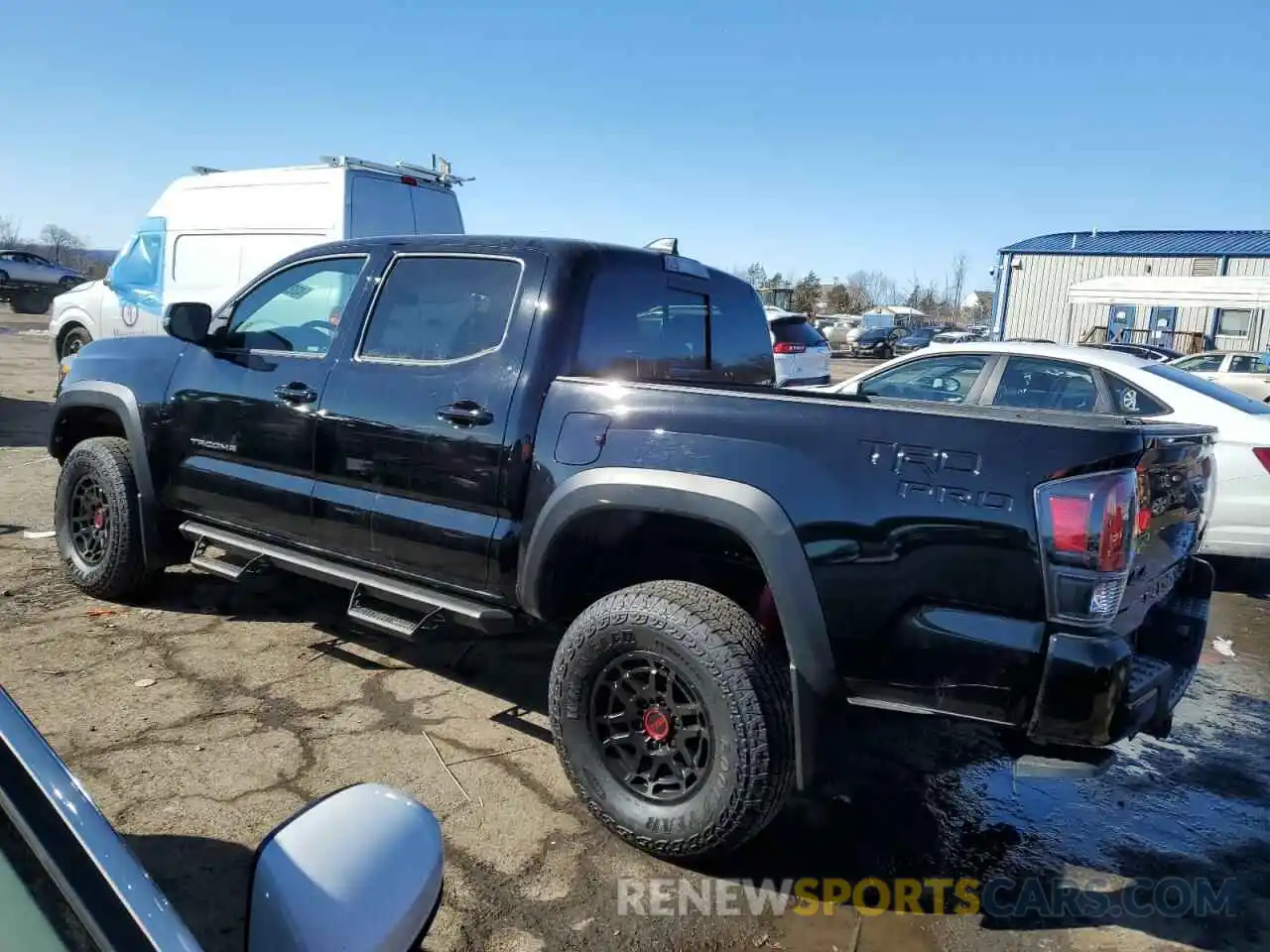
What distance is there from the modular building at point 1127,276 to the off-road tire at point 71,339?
24829 millimetres

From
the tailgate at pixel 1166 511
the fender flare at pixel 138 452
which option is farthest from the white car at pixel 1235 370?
the fender flare at pixel 138 452

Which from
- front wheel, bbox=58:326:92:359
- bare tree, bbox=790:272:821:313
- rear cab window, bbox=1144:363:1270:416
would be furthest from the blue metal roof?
front wheel, bbox=58:326:92:359

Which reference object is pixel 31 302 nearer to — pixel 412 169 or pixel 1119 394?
pixel 412 169

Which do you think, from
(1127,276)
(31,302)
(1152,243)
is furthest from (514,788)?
(1152,243)

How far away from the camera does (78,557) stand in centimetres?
475

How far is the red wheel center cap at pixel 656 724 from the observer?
9.08 feet

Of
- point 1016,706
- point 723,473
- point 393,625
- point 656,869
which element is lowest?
point 656,869

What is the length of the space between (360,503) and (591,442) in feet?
3.81

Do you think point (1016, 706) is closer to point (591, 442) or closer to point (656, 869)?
point (656, 869)

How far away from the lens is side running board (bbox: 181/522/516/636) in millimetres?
3260

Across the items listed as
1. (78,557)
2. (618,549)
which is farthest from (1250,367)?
(78,557)

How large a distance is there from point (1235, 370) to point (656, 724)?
708 inches

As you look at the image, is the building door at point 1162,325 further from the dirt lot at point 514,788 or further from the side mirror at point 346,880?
the side mirror at point 346,880

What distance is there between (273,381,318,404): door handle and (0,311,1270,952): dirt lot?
1.24 m
